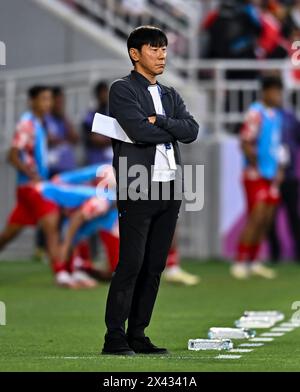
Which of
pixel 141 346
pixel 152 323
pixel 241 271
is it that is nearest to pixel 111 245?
pixel 241 271

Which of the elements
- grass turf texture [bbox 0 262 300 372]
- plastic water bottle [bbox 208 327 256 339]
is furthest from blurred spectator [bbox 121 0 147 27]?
plastic water bottle [bbox 208 327 256 339]

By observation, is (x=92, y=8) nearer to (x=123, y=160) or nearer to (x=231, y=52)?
(x=231, y=52)

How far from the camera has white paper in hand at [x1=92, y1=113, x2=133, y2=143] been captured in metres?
10.1

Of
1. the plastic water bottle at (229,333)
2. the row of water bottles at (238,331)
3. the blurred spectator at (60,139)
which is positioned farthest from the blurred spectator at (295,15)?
the plastic water bottle at (229,333)

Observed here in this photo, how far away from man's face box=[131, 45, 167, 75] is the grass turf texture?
190 cm

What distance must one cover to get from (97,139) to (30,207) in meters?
3.08

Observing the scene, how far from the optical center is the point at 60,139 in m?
21.5

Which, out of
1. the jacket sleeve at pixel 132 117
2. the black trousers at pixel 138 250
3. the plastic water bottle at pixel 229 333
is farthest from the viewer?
the plastic water bottle at pixel 229 333

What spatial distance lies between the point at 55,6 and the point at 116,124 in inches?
572

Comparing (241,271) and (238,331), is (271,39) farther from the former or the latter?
(238,331)

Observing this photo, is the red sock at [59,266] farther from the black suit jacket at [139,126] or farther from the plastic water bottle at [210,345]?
the black suit jacket at [139,126]

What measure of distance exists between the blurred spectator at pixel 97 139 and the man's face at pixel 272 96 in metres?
2.18

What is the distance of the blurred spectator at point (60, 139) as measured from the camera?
21.3 meters

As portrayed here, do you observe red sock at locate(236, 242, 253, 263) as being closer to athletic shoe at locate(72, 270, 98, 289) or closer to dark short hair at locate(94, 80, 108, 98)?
athletic shoe at locate(72, 270, 98, 289)
